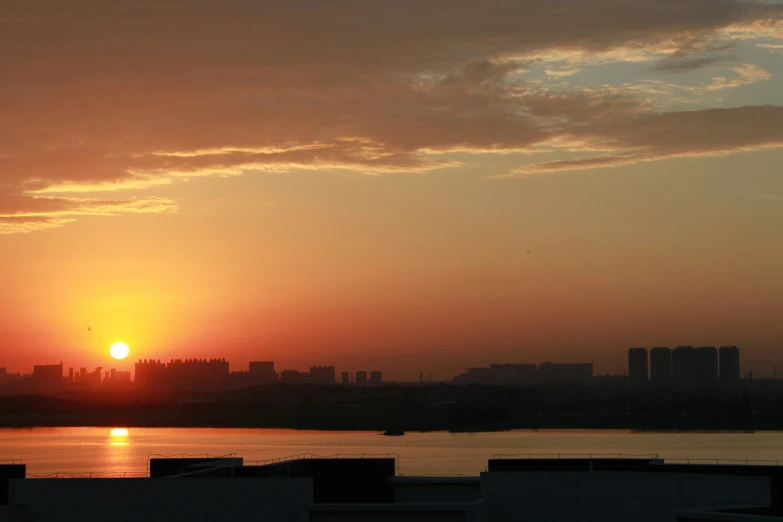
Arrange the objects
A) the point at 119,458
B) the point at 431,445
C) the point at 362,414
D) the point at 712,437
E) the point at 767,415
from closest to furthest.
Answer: the point at 119,458
the point at 431,445
the point at 712,437
the point at 767,415
the point at 362,414

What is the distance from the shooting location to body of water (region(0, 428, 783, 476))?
58.8 metres

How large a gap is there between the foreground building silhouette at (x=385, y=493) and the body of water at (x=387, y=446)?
2328 centimetres

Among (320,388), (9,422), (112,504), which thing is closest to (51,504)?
(112,504)

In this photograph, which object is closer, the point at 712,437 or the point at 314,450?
the point at 314,450

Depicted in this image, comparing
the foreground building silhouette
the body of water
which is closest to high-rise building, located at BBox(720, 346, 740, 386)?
the body of water

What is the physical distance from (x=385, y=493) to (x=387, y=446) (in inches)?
2001

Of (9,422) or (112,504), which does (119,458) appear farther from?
(9,422)

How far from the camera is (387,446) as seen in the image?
7262cm

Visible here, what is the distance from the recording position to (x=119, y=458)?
225 ft

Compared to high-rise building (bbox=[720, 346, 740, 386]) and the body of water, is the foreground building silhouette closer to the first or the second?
the body of water

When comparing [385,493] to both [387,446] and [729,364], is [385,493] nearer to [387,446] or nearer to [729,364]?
[387,446]

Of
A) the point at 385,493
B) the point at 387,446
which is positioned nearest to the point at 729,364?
the point at 387,446

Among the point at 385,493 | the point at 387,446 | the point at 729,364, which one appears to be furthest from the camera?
the point at 729,364

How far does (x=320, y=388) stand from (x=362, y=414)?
31531mm
